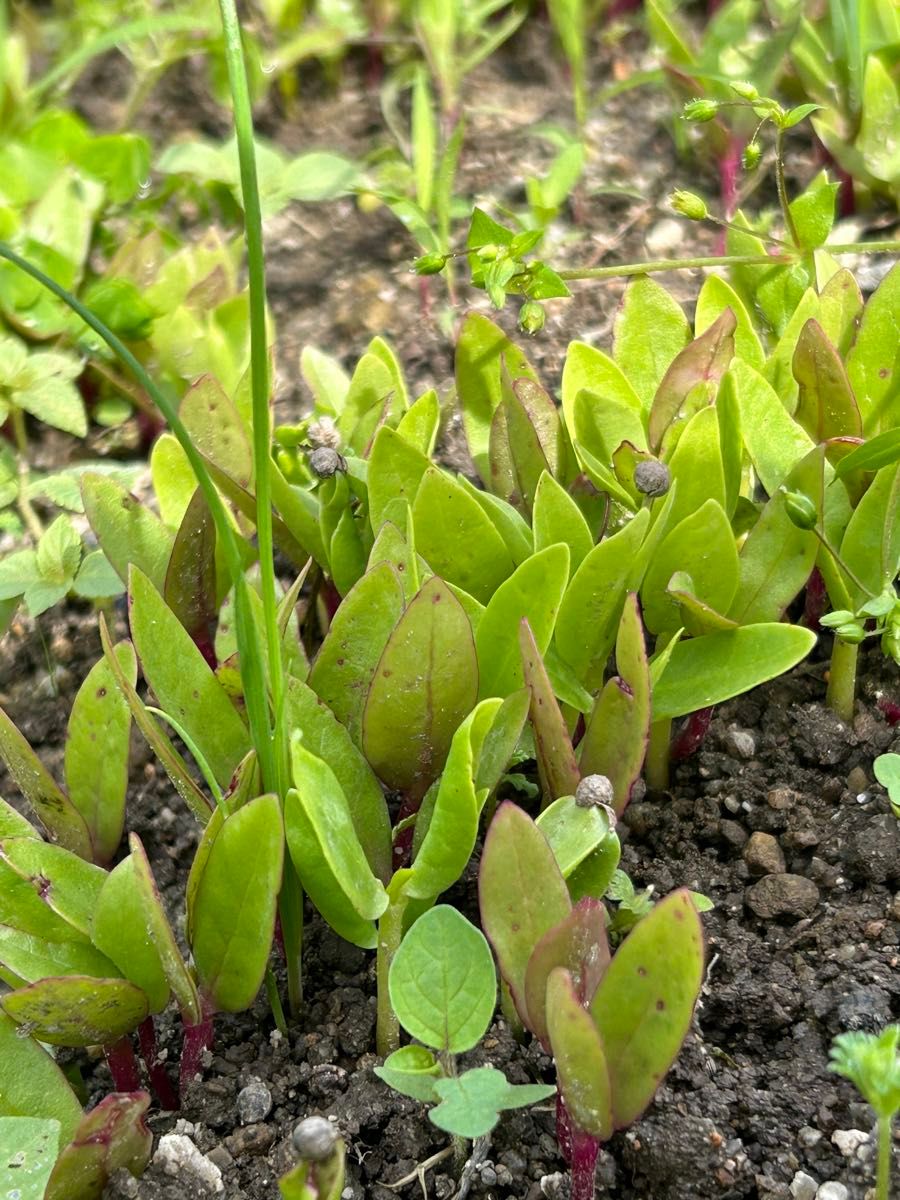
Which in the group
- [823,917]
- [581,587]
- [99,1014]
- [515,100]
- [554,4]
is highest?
[554,4]

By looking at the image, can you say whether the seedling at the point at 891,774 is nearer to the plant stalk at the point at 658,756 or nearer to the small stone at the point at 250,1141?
the plant stalk at the point at 658,756

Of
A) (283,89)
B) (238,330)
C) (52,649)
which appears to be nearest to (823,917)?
(52,649)

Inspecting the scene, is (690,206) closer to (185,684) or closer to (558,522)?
(558,522)

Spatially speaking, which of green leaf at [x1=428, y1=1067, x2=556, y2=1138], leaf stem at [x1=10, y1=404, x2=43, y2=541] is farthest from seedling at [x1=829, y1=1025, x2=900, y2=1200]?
leaf stem at [x1=10, y1=404, x2=43, y2=541]

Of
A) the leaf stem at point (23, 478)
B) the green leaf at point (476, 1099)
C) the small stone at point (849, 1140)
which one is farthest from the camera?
the leaf stem at point (23, 478)

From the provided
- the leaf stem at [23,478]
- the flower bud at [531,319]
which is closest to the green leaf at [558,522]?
the flower bud at [531,319]

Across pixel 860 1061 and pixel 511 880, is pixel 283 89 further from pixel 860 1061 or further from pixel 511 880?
pixel 860 1061

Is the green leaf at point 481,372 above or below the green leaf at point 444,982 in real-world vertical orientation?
above

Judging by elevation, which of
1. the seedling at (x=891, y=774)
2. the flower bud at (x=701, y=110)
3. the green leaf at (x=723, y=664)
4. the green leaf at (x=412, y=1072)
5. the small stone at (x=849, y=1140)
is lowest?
the small stone at (x=849, y=1140)
